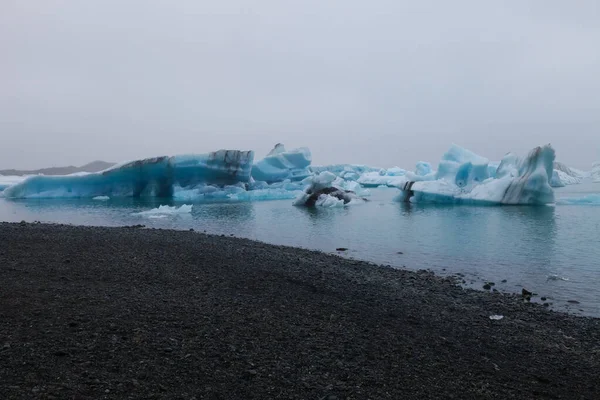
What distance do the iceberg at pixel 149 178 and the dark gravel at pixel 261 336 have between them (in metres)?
19.9

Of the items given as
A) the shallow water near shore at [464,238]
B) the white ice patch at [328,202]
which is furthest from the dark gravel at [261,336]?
the white ice patch at [328,202]

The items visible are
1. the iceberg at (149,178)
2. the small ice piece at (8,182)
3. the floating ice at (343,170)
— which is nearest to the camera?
the iceberg at (149,178)

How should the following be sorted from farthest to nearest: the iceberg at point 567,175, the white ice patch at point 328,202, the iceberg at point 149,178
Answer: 1. the iceberg at point 567,175
2. the iceberg at point 149,178
3. the white ice patch at point 328,202

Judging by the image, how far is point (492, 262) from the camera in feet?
30.8

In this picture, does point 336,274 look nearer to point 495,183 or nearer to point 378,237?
point 378,237

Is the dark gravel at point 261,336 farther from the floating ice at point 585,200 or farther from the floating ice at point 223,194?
the floating ice at point 223,194

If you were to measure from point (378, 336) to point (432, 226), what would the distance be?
38.5 ft

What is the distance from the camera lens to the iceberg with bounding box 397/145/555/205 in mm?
21234

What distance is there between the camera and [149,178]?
27.6 metres

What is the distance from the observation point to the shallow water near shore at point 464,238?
25.6 ft

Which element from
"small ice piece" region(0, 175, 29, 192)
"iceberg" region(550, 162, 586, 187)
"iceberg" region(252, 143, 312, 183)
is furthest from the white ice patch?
"iceberg" region(550, 162, 586, 187)

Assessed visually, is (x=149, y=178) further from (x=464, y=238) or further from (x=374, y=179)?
(x=374, y=179)

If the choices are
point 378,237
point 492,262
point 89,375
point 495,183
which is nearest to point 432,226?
point 378,237

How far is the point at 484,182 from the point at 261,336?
22.9m
